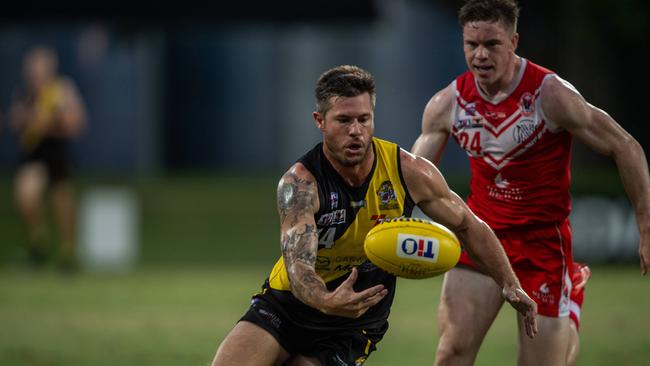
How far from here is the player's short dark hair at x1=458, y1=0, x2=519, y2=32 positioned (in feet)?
21.6

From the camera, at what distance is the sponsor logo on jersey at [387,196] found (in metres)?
6.05

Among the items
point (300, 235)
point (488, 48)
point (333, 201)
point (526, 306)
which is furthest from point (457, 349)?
point (488, 48)

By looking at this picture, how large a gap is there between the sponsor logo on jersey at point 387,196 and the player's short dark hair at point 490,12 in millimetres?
1172

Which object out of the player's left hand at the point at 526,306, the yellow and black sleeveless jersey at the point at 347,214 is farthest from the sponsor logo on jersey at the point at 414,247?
the player's left hand at the point at 526,306

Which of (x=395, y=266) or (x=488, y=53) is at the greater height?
(x=488, y=53)

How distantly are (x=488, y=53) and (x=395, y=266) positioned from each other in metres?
1.54

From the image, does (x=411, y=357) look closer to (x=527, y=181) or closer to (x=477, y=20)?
(x=527, y=181)

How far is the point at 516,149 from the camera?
6801 millimetres

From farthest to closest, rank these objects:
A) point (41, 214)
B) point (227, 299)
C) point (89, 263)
A: point (41, 214) → point (89, 263) → point (227, 299)

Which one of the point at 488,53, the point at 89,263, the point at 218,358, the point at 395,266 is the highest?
the point at 488,53

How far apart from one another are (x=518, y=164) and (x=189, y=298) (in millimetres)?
7099

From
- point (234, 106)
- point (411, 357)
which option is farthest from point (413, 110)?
point (411, 357)

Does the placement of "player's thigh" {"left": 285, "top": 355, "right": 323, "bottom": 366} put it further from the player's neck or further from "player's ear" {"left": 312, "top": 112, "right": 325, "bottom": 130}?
the player's neck

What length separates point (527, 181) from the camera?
6.89 m
